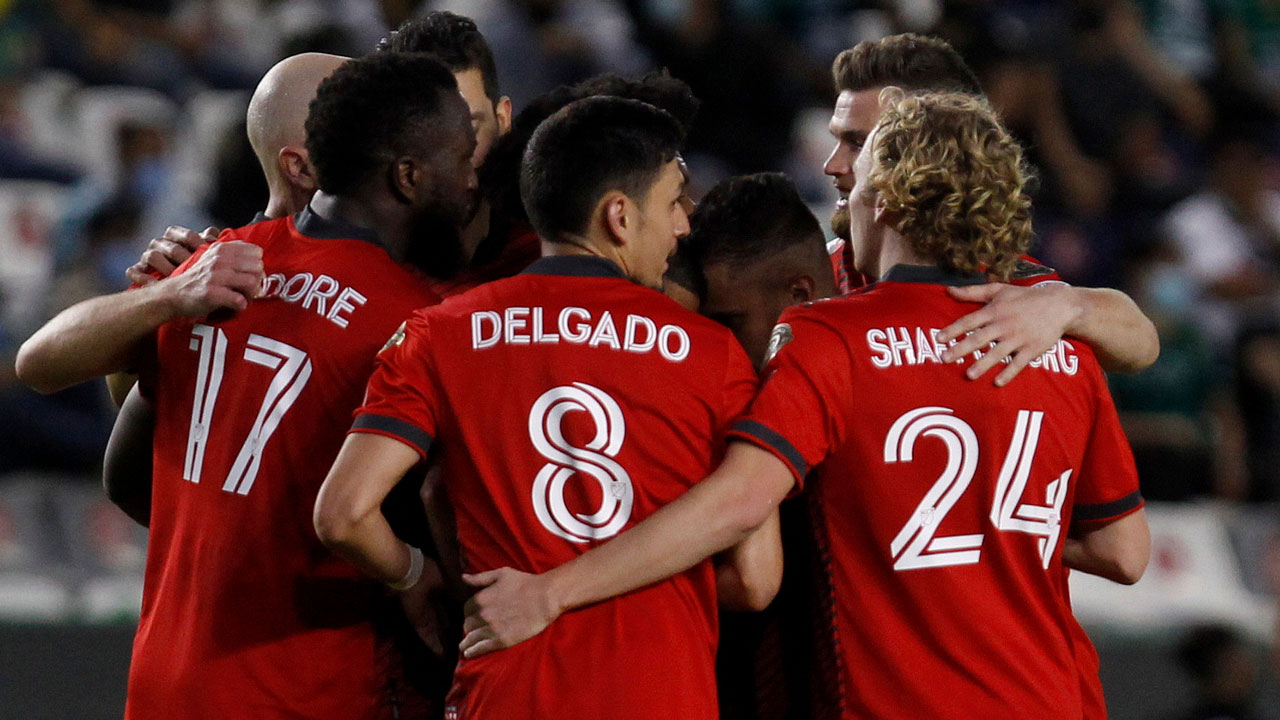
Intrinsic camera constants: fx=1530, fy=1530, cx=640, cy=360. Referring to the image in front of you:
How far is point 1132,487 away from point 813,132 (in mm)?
6012

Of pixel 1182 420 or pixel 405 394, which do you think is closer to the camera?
pixel 405 394

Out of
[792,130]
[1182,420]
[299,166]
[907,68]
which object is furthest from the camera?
[792,130]

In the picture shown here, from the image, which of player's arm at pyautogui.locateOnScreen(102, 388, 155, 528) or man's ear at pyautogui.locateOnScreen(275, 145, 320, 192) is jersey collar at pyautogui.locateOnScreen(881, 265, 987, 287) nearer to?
man's ear at pyautogui.locateOnScreen(275, 145, 320, 192)

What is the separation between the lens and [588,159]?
9.02 ft

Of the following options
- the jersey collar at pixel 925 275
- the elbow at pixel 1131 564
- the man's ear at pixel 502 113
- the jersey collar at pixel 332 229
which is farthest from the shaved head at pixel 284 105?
the elbow at pixel 1131 564

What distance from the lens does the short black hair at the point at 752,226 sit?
316 centimetres

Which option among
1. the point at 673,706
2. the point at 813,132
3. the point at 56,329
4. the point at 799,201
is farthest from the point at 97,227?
the point at 673,706

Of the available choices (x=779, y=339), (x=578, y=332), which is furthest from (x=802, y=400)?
(x=578, y=332)

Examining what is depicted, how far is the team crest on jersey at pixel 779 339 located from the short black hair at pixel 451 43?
1343 millimetres

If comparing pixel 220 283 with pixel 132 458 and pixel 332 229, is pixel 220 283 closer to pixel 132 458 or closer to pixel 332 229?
pixel 332 229

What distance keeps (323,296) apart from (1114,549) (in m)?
1.61

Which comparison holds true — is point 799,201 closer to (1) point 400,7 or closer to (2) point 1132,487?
(2) point 1132,487

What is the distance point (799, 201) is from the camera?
3.24m

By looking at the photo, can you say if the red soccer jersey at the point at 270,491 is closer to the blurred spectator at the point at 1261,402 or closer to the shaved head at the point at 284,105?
the shaved head at the point at 284,105
